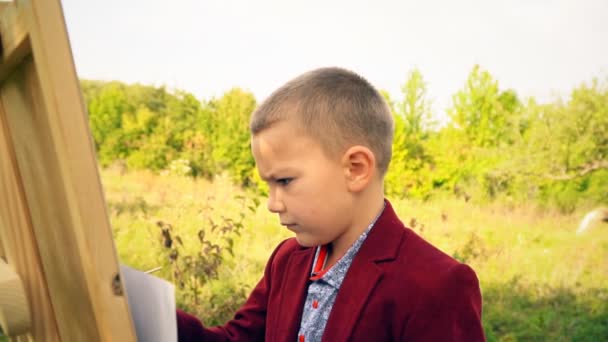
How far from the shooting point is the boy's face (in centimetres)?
143

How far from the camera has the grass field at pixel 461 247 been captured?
4523 millimetres

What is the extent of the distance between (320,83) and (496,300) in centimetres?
386

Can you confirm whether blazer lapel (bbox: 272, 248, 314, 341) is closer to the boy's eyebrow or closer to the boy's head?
the boy's head

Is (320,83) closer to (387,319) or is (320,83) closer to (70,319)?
(387,319)

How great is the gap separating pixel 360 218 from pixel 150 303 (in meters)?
0.63

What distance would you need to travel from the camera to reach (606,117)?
5500 millimetres

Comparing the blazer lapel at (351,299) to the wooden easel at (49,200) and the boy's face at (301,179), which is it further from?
the wooden easel at (49,200)

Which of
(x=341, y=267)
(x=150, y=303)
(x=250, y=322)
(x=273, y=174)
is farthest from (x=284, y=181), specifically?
(x=250, y=322)

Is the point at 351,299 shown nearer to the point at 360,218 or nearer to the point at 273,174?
the point at 360,218

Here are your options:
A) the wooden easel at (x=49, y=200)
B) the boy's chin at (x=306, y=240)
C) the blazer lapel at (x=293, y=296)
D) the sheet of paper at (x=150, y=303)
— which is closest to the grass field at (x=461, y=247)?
the blazer lapel at (x=293, y=296)

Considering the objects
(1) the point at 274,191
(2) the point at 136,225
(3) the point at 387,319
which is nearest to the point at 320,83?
(1) the point at 274,191

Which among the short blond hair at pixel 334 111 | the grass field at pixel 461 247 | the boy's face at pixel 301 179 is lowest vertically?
the grass field at pixel 461 247

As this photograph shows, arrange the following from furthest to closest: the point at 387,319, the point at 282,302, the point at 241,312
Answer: the point at 241,312, the point at 282,302, the point at 387,319

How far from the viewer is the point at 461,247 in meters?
5.29
